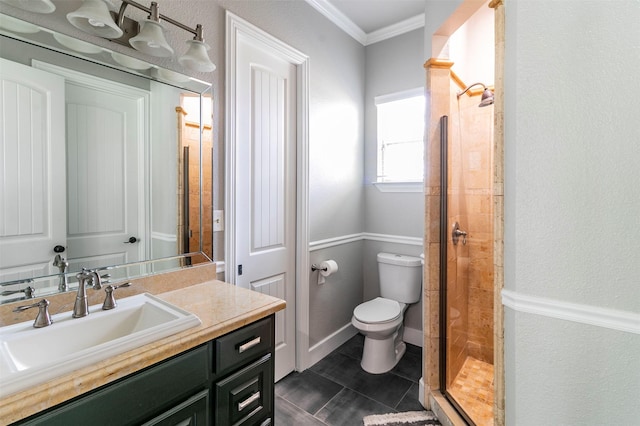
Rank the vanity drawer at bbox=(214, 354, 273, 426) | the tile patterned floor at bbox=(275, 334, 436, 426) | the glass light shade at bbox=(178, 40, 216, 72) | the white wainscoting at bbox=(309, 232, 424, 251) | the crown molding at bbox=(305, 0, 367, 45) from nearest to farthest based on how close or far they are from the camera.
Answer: the vanity drawer at bbox=(214, 354, 273, 426) → the glass light shade at bbox=(178, 40, 216, 72) → the tile patterned floor at bbox=(275, 334, 436, 426) → the crown molding at bbox=(305, 0, 367, 45) → the white wainscoting at bbox=(309, 232, 424, 251)

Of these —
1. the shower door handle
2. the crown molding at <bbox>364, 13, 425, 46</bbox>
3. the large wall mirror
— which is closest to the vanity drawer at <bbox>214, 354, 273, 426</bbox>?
the large wall mirror

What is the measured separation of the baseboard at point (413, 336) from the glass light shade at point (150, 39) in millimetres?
2651

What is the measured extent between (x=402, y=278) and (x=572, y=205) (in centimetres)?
155

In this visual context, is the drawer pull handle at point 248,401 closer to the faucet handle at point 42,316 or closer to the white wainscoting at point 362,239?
the faucet handle at point 42,316

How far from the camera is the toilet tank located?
249cm

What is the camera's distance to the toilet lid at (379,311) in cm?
219

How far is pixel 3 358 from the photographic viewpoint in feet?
2.81

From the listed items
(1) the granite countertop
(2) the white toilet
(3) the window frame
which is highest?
(3) the window frame

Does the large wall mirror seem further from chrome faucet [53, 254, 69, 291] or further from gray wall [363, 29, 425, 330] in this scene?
gray wall [363, 29, 425, 330]

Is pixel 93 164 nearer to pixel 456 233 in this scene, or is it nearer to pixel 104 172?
pixel 104 172

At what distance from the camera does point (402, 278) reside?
8.25 feet

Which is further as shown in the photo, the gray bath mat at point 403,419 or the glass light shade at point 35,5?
the gray bath mat at point 403,419

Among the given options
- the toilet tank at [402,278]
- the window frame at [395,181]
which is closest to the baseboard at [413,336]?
the toilet tank at [402,278]

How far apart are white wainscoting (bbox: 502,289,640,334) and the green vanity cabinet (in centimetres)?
98
